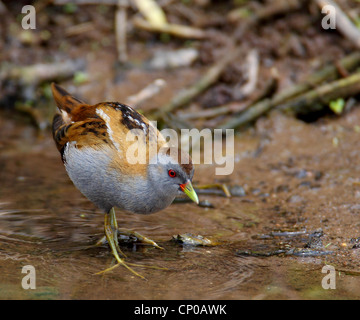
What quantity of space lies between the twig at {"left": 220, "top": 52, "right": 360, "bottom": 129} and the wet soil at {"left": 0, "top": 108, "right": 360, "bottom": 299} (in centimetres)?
20

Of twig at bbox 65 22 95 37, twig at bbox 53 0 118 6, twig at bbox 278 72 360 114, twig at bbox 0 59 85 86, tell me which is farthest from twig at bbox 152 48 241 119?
twig at bbox 65 22 95 37

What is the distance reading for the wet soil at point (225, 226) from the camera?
426cm

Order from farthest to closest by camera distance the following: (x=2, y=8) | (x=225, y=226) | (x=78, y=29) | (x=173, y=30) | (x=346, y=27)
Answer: (x=2, y=8), (x=78, y=29), (x=173, y=30), (x=346, y=27), (x=225, y=226)

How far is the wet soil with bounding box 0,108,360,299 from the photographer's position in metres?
4.26

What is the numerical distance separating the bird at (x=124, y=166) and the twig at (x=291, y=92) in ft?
10.4

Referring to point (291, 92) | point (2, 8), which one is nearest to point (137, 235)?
point (291, 92)

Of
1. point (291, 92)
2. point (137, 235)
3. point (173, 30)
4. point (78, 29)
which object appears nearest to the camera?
point (137, 235)

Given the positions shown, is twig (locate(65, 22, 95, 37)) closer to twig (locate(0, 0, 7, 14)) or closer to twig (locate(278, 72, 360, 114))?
twig (locate(0, 0, 7, 14))

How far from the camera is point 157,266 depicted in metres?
4.71

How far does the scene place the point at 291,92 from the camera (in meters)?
8.32

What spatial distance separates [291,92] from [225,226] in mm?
3476

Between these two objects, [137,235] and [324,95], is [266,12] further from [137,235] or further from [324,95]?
[137,235]

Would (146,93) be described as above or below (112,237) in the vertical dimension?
above
